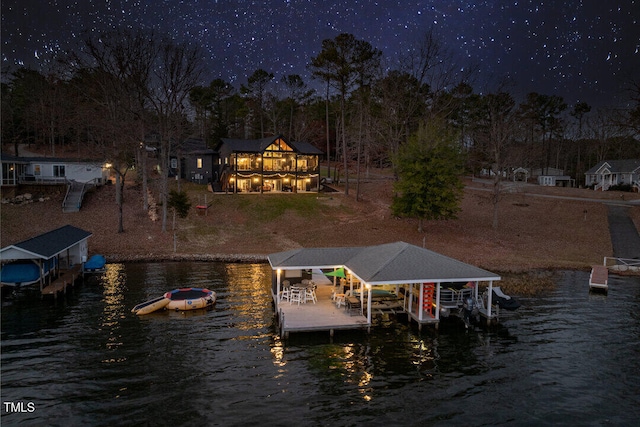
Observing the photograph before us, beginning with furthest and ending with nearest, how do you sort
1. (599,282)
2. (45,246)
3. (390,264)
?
(599,282)
(45,246)
(390,264)

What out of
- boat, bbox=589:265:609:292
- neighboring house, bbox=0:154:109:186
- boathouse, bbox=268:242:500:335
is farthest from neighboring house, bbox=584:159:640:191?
neighboring house, bbox=0:154:109:186

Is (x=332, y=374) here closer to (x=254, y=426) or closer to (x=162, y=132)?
(x=254, y=426)

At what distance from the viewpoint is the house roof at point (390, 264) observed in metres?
20.5

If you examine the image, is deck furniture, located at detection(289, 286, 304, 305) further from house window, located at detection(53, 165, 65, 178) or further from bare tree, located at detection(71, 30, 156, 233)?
house window, located at detection(53, 165, 65, 178)

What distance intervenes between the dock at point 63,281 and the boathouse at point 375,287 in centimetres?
1320

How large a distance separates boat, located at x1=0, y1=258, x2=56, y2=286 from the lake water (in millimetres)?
1470

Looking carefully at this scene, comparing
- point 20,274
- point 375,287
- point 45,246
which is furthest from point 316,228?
point 20,274

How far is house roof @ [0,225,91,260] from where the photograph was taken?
24.5m

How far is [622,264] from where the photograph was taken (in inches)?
1390

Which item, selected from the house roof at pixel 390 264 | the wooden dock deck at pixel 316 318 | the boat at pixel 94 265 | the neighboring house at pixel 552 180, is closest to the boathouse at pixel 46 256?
the boat at pixel 94 265

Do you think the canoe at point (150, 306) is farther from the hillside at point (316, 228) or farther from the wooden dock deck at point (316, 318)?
the hillside at point (316, 228)

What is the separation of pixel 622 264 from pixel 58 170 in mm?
63645

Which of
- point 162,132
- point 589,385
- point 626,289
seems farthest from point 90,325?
point 626,289

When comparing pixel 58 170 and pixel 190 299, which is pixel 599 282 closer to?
pixel 190 299
